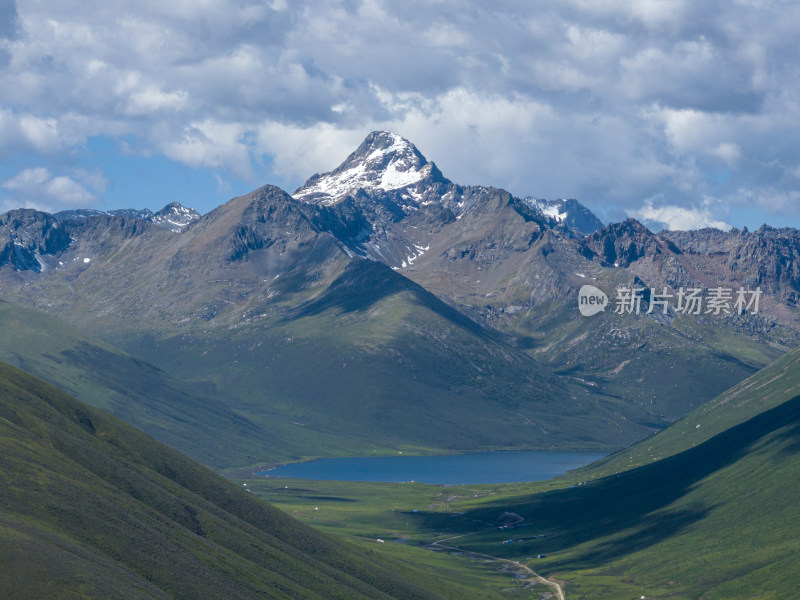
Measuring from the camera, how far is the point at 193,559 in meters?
192

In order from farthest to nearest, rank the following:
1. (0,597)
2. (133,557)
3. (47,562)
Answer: (133,557) < (47,562) < (0,597)

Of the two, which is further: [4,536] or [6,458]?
[6,458]

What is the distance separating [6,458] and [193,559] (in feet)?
125

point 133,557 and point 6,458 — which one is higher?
point 6,458

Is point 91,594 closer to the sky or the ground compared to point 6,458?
Result: closer to the ground

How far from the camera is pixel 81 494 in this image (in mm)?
191750

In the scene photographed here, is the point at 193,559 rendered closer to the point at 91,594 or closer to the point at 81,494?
the point at 81,494

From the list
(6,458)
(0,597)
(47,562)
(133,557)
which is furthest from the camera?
(6,458)

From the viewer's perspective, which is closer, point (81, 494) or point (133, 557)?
point (133, 557)

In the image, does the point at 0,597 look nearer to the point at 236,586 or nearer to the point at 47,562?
the point at 47,562

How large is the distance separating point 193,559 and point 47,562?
42472 millimetres

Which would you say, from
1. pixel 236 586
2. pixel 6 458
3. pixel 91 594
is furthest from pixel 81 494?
pixel 91 594

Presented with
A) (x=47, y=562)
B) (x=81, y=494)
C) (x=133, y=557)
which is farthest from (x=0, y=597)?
(x=81, y=494)

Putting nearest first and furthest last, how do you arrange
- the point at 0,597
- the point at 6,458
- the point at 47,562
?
1. the point at 0,597
2. the point at 47,562
3. the point at 6,458
